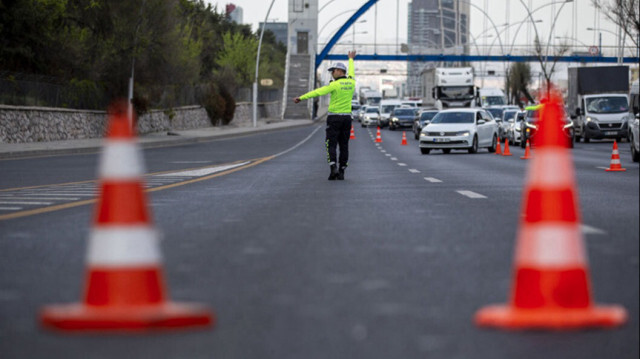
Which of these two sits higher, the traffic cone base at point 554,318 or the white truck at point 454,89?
the white truck at point 454,89

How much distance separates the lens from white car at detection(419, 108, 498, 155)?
3450cm

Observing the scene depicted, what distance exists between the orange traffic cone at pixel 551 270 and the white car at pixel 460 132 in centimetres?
2904

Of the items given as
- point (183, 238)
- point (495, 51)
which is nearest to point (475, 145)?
point (183, 238)

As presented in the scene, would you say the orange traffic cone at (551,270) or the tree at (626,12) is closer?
the orange traffic cone at (551,270)

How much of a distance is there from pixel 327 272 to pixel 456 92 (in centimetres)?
6482

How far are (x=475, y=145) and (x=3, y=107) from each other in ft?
51.5

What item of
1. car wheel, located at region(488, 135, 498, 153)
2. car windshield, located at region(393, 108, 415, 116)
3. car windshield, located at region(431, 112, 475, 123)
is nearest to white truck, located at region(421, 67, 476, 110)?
car windshield, located at region(393, 108, 415, 116)

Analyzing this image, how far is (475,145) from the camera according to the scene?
35094mm

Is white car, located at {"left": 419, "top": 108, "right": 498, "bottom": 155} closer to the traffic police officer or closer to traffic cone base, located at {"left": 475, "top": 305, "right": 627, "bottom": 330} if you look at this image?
the traffic police officer

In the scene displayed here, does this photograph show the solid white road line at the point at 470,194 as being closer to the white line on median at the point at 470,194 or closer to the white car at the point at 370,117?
the white line on median at the point at 470,194

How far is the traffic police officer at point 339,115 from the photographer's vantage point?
1781 cm

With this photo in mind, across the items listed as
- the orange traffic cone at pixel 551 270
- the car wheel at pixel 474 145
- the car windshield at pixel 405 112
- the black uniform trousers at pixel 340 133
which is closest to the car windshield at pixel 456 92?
the car windshield at pixel 405 112

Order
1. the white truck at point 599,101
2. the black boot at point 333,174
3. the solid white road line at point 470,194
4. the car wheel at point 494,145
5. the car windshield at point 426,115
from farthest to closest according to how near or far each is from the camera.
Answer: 1. the car windshield at point 426,115
2. the white truck at point 599,101
3. the car wheel at point 494,145
4. the black boot at point 333,174
5. the solid white road line at point 470,194

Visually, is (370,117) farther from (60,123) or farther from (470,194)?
(470,194)
